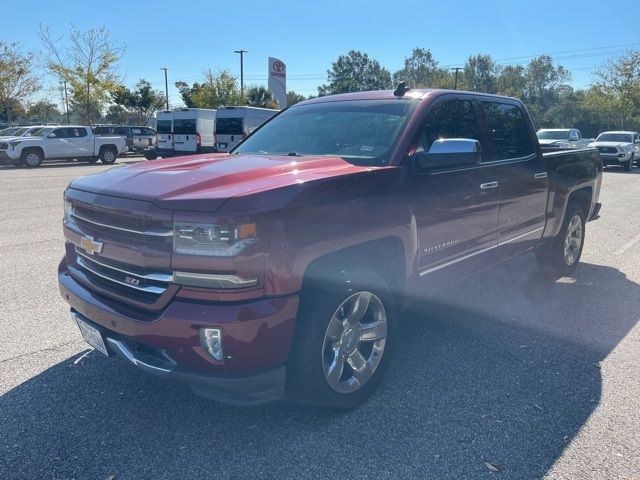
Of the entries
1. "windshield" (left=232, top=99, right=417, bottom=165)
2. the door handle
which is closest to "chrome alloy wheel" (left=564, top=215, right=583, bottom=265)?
the door handle

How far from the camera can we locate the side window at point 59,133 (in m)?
22.7

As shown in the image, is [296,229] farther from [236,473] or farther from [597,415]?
[597,415]

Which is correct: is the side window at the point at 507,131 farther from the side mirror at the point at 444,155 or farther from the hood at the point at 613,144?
the hood at the point at 613,144

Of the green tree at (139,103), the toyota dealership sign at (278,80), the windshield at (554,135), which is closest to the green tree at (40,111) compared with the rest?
the green tree at (139,103)

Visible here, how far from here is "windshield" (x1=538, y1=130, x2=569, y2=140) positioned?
24844mm

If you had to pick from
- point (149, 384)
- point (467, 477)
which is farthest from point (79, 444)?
point (467, 477)

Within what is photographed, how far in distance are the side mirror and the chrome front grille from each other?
1.78 metres

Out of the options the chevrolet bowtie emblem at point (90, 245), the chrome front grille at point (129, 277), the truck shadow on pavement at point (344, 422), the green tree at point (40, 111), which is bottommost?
the truck shadow on pavement at point (344, 422)

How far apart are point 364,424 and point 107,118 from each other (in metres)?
64.7

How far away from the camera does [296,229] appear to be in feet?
8.64

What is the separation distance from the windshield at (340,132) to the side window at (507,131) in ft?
3.70

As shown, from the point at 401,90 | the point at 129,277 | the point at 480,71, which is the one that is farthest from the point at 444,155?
the point at 480,71

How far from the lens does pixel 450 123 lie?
4.05m

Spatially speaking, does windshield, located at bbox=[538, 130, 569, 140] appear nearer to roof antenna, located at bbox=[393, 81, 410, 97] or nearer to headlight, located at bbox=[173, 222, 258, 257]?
roof antenna, located at bbox=[393, 81, 410, 97]
